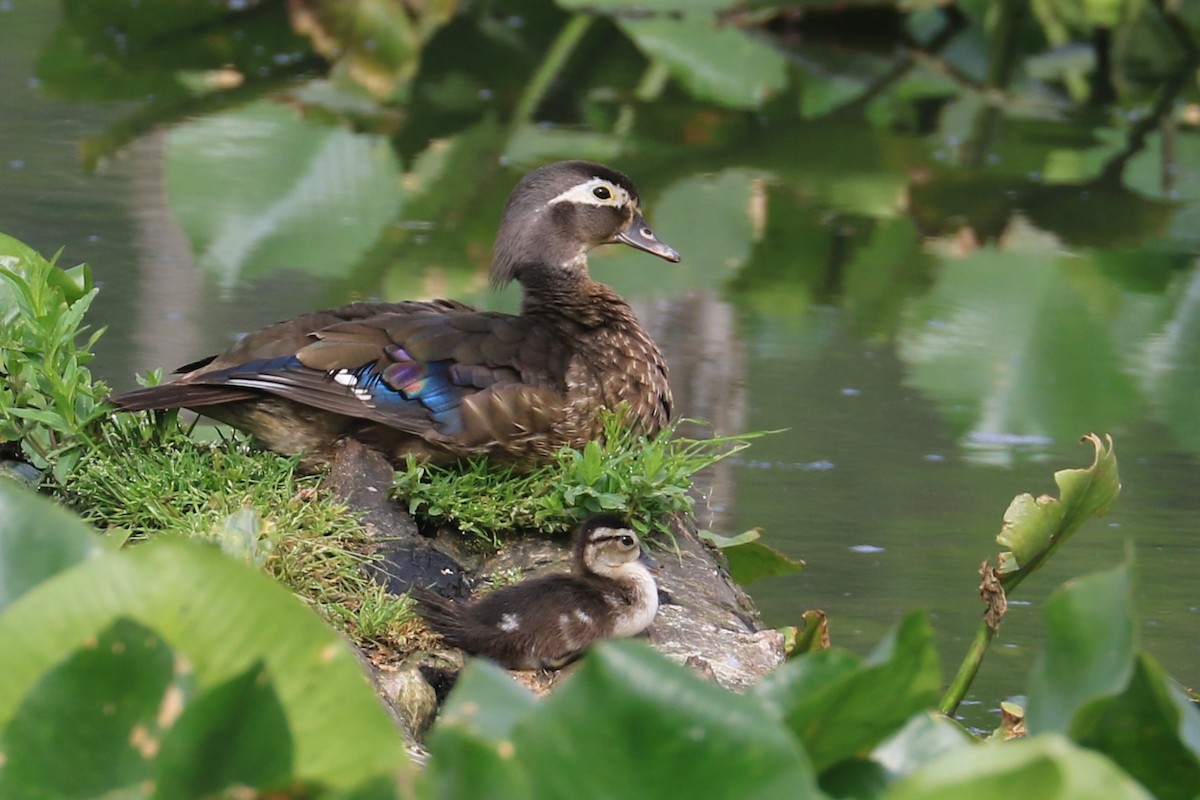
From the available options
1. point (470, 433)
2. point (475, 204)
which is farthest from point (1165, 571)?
point (475, 204)

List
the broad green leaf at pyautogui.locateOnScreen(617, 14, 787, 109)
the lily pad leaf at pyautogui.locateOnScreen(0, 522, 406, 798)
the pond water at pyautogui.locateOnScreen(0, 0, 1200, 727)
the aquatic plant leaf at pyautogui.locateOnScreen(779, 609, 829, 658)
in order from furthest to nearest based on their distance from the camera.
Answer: the broad green leaf at pyautogui.locateOnScreen(617, 14, 787, 109)
the pond water at pyautogui.locateOnScreen(0, 0, 1200, 727)
the aquatic plant leaf at pyautogui.locateOnScreen(779, 609, 829, 658)
the lily pad leaf at pyautogui.locateOnScreen(0, 522, 406, 798)

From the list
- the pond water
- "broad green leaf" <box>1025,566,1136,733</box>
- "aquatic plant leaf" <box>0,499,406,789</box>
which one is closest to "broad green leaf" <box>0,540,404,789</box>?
"aquatic plant leaf" <box>0,499,406,789</box>

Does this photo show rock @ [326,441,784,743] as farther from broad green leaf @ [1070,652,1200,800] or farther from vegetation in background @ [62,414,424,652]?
broad green leaf @ [1070,652,1200,800]

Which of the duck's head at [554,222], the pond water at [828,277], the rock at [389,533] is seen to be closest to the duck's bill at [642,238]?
the duck's head at [554,222]

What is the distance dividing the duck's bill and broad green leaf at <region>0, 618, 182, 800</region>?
3.53 metres

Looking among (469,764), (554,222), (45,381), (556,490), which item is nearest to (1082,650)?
(469,764)

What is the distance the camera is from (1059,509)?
3662 millimetres

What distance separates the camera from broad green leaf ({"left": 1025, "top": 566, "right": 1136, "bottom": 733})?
1.46m

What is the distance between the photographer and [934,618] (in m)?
4.43

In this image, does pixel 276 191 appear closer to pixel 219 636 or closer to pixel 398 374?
pixel 398 374

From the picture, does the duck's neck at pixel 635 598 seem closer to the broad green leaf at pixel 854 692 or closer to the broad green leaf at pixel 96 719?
the broad green leaf at pixel 854 692

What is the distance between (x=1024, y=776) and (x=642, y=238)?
3.69 m

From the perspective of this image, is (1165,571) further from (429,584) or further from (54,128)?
(54,128)

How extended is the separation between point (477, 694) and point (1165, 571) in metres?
3.74
